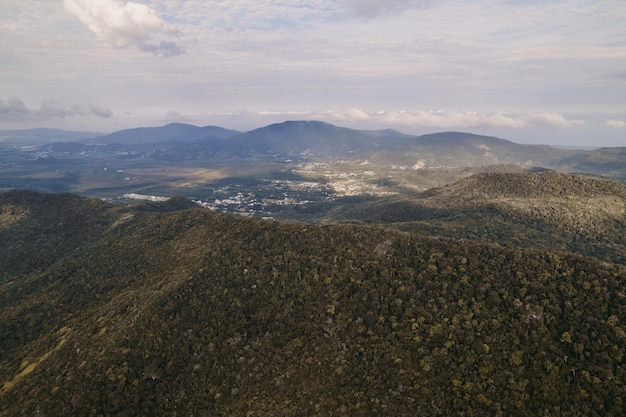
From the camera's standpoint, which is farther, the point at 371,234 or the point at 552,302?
the point at 371,234

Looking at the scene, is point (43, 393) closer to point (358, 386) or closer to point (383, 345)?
point (358, 386)

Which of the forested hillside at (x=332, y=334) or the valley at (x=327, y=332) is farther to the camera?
the valley at (x=327, y=332)

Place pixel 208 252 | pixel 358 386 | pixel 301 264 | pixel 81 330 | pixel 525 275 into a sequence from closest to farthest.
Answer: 1. pixel 358 386
2. pixel 525 275
3. pixel 81 330
4. pixel 301 264
5. pixel 208 252

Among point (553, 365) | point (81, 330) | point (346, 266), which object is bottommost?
point (81, 330)

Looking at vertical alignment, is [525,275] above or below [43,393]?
above

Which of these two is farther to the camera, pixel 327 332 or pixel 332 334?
pixel 327 332

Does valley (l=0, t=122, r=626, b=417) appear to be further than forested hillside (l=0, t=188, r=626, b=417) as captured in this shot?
Yes

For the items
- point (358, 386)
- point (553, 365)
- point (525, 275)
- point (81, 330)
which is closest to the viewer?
point (553, 365)

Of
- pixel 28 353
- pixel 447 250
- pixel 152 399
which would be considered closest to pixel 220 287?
pixel 152 399
